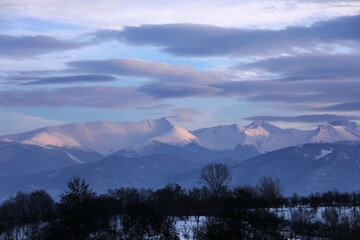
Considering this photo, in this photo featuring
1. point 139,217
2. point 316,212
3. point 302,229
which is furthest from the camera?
point 316,212

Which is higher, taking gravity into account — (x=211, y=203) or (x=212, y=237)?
(x=211, y=203)

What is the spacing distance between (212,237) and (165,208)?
8372 cm

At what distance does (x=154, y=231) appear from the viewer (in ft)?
361

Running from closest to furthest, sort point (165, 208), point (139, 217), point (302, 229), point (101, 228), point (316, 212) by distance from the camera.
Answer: point (101, 228)
point (139, 217)
point (302, 229)
point (316, 212)
point (165, 208)

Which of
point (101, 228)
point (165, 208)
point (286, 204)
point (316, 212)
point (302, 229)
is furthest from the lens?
point (286, 204)

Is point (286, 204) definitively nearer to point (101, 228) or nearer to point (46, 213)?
point (46, 213)

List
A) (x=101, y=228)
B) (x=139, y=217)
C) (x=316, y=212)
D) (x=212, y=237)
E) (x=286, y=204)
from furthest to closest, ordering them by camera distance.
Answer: (x=286, y=204)
(x=316, y=212)
(x=139, y=217)
(x=101, y=228)
(x=212, y=237)

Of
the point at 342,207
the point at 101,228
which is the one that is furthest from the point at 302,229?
the point at 101,228

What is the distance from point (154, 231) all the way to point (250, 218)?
25697mm

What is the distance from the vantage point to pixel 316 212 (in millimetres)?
160250

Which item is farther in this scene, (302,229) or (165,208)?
(165,208)

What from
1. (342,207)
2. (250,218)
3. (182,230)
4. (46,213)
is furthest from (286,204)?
(250,218)

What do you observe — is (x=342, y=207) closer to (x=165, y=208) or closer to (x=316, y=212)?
(x=316, y=212)

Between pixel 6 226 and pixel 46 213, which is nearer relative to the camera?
pixel 6 226
